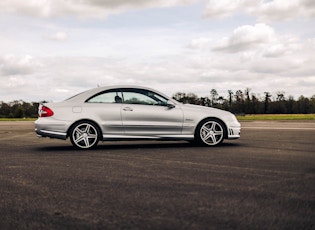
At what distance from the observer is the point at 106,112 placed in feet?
33.1

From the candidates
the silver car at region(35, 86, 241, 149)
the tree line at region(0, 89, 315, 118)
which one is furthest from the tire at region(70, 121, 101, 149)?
the tree line at region(0, 89, 315, 118)

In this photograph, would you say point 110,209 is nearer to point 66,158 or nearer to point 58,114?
point 66,158

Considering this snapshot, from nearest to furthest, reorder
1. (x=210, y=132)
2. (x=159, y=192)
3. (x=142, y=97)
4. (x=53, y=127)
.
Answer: (x=159, y=192) → (x=53, y=127) → (x=142, y=97) → (x=210, y=132)

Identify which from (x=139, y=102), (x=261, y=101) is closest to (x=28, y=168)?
(x=139, y=102)

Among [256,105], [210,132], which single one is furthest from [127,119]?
[256,105]

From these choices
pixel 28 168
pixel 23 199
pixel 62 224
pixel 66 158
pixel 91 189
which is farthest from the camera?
pixel 66 158

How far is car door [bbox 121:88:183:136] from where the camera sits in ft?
33.5

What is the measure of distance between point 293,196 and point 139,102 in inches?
242

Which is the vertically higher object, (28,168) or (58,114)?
(58,114)

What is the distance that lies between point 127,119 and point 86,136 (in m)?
1.01

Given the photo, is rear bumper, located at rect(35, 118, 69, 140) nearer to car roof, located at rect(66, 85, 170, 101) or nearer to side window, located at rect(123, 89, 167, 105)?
car roof, located at rect(66, 85, 170, 101)

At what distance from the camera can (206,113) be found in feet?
34.3

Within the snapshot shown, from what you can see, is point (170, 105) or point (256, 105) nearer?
point (170, 105)

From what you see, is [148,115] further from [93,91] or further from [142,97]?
[93,91]
